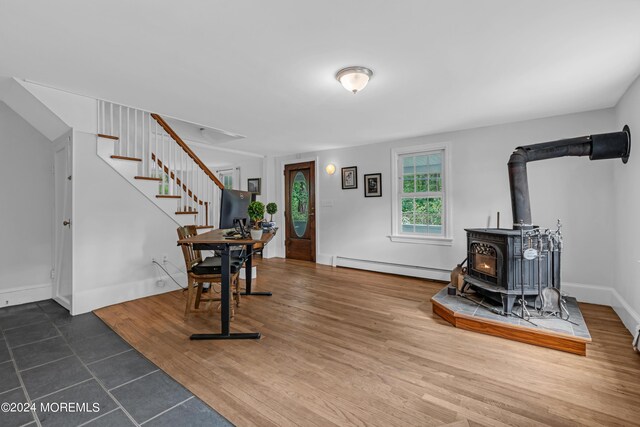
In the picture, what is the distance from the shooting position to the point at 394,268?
4.66m

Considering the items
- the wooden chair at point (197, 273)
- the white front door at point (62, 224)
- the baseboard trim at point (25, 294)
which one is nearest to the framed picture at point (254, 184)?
the wooden chair at point (197, 273)

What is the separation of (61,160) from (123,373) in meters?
2.77

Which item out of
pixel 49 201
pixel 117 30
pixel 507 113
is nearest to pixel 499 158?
pixel 507 113

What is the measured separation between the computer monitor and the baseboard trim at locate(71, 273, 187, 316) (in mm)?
1645

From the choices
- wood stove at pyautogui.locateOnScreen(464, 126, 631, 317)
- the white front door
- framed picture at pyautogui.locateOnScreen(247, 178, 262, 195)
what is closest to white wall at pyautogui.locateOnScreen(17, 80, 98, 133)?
the white front door

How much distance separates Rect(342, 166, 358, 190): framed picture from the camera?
16.8 feet

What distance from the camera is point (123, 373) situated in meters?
1.91

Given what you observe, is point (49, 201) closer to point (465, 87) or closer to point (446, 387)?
point (446, 387)

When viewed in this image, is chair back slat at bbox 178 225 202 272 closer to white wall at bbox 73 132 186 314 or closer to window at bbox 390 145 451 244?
white wall at bbox 73 132 186 314

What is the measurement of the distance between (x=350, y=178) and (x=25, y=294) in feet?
15.7

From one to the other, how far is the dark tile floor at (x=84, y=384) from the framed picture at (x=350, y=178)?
3.95 m

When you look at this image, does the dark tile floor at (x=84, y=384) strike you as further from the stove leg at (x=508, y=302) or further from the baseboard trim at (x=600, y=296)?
the baseboard trim at (x=600, y=296)

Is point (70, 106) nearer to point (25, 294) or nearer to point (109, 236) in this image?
point (109, 236)

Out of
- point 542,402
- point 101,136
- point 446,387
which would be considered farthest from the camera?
point 101,136
